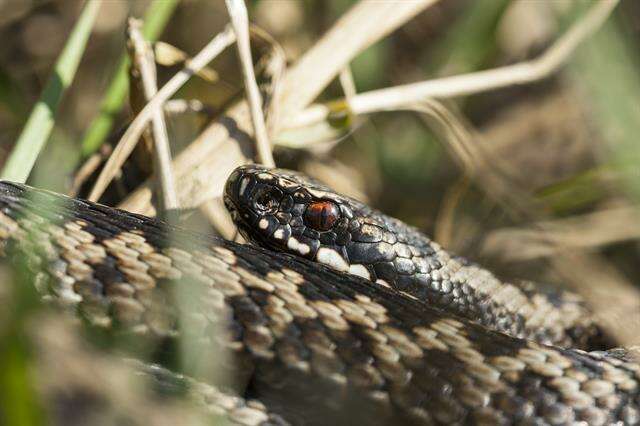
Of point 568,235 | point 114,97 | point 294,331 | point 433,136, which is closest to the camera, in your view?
point 294,331

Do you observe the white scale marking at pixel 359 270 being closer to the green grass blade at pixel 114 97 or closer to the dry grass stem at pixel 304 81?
the dry grass stem at pixel 304 81

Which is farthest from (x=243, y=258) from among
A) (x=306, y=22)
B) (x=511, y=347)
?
(x=306, y=22)

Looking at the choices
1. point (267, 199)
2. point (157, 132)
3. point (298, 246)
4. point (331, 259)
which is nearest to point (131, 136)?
point (157, 132)

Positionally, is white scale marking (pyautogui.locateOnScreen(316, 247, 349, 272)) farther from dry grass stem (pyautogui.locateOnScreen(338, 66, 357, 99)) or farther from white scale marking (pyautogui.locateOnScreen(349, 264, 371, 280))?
dry grass stem (pyautogui.locateOnScreen(338, 66, 357, 99))

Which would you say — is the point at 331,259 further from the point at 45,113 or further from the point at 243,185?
the point at 45,113

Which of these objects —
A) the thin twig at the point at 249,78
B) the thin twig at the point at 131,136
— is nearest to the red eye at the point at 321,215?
the thin twig at the point at 249,78

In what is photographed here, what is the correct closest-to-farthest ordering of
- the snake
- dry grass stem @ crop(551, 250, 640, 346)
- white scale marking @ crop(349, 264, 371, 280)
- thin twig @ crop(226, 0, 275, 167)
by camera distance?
the snake, white scale marking @ crop(349, 264, 371, 280), thin twig @ crop(226, 0, 275, 167), dry grass stem @ crop(551, 250, 640, 346)

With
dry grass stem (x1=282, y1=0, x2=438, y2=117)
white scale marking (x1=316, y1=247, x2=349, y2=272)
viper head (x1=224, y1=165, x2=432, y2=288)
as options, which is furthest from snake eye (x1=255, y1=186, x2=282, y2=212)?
dry grass stem (x1=282, y1=0, x2=438, y2=117)
